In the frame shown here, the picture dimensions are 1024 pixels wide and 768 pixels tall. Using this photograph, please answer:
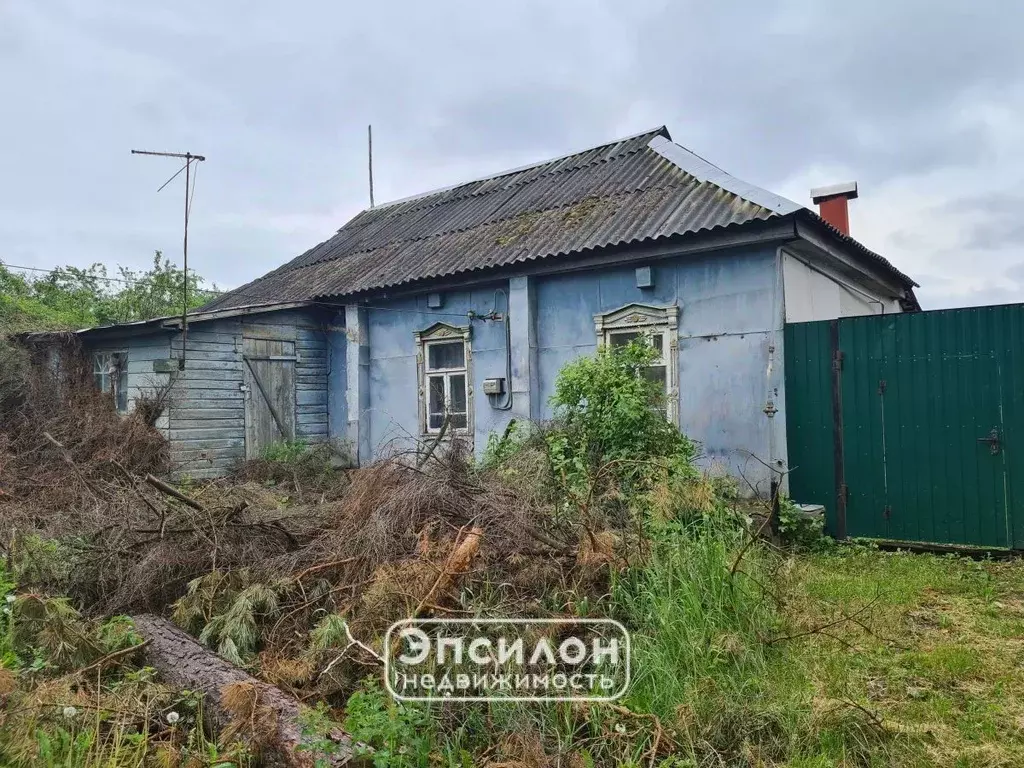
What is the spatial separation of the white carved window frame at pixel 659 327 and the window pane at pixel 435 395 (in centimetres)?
292

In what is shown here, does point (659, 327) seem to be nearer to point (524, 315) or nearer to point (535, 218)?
point (524, 315)

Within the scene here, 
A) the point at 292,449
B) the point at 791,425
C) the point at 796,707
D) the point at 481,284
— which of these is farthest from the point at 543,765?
the point at 292,449

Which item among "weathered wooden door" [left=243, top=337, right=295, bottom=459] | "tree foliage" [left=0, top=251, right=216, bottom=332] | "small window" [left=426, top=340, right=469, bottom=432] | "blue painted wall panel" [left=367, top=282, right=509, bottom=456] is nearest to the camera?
"blue painted wall panel" [left=367, top=282, right=509, bottom=456]

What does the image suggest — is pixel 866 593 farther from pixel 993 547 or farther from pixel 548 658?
pixel 548 658

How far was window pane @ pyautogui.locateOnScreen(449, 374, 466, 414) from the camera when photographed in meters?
9.90

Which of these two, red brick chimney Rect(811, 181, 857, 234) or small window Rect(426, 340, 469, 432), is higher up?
red brick chimney Rect(811, 181, 857, 234)

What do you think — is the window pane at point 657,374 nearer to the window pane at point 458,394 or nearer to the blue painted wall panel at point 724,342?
the blue painted wall panel at point 724,342

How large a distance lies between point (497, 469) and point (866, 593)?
305 cm

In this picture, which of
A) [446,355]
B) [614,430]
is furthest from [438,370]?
[614,430]

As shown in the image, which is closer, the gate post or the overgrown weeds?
the overgrown weeds

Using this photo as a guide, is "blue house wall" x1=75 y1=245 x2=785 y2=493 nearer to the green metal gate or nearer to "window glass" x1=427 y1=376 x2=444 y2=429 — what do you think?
"window glass" x1=427 y1=376 x2=444 y2=429

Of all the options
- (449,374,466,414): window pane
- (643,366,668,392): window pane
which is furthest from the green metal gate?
(449,374,466,414): window pane

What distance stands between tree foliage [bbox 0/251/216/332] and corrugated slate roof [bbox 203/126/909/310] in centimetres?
439

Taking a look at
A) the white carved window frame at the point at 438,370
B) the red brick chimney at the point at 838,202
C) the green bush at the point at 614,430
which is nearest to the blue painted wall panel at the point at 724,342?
Answer: the green bush at the point at 614,430
